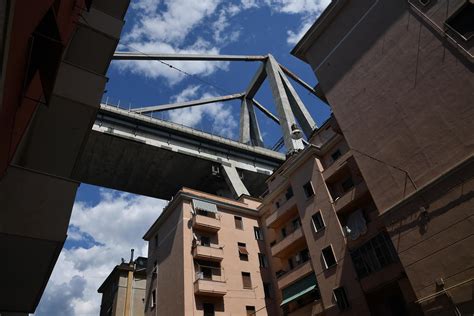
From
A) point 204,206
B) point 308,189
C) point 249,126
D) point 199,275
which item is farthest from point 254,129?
point 199,275

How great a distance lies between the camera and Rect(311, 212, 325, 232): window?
23.5m

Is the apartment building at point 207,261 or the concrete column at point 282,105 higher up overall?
the concrete column at point 282,105

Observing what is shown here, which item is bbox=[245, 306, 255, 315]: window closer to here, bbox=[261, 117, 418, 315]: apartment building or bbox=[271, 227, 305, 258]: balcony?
bbox=[261, 117, 418, 315]: apartment building

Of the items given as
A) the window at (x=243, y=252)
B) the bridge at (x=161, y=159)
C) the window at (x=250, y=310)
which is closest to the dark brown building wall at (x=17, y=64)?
the window at (x=250, y=310)

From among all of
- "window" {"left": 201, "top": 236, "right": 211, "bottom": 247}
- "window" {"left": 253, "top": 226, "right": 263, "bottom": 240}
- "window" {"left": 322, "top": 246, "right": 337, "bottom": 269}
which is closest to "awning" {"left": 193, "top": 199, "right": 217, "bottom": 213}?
"window" {"left": 201, "top": 236, "right": 211, "bottom": 247}

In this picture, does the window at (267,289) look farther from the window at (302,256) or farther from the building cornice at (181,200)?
the building cornice at (181,200)

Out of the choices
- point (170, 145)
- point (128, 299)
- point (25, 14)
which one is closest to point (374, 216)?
point (25, 14)

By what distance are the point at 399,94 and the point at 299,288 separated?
14444mm

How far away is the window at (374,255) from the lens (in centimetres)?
1844

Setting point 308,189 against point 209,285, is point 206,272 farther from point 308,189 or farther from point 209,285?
point 308,189

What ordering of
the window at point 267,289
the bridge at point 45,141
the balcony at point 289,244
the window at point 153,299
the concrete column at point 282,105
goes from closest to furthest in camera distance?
the bridge at point 45,141
the balcony at point 289,244
the window at point 267,289
the window at point 153,299
the concrete column at point 282,105

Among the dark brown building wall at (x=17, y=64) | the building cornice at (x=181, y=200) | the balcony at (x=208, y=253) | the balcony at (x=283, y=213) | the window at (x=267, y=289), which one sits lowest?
the dark brown building wall at (x=17, y=64)

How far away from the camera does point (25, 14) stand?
14.6 ft

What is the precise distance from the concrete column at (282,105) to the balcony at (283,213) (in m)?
7.03
